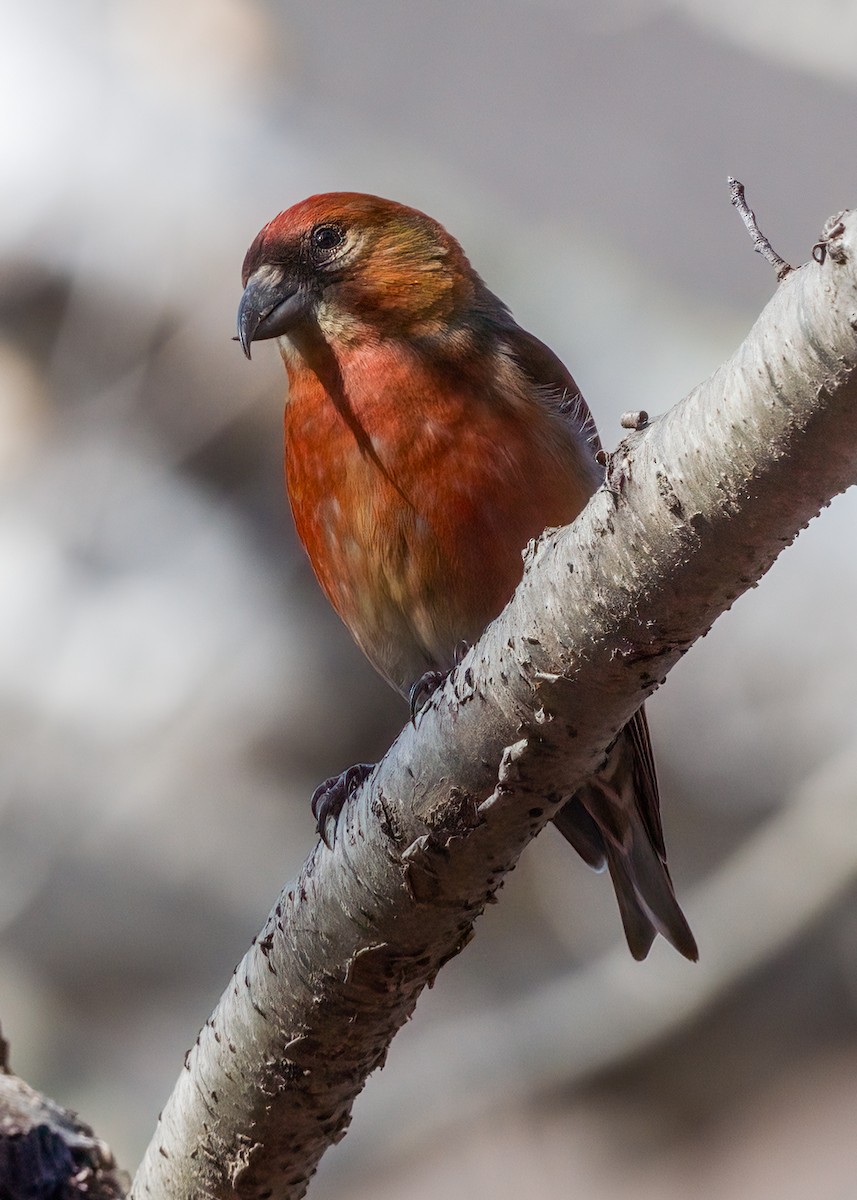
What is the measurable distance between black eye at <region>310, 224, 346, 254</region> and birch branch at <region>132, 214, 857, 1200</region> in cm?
123

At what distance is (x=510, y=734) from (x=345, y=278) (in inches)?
51.2

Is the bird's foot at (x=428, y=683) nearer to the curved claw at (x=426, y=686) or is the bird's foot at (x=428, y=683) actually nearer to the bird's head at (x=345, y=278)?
the curved claw at (x=426, y=686)

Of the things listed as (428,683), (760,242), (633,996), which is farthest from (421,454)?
(633,996)

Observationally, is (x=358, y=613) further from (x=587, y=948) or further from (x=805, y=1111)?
(x=805, y=1111)

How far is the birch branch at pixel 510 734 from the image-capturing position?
106 centimetres

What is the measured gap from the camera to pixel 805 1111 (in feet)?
15.2

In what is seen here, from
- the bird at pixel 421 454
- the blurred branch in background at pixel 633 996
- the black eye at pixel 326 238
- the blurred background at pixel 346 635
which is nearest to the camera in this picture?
the bird at pixel 421 454

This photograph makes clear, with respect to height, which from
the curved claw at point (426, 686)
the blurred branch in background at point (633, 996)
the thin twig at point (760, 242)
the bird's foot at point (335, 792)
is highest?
the thin twig at point (760, 242)

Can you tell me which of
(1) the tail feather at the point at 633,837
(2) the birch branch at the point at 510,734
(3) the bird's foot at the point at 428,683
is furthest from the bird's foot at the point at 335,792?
(1) the tail feather at the point at 633,837

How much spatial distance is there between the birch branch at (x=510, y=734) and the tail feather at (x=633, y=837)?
0.78 meters

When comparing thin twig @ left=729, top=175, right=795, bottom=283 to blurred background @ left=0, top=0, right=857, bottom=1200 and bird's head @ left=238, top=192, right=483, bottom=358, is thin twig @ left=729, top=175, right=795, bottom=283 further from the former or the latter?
blurred background @ left=0, top=0, right=857, bottom=1200

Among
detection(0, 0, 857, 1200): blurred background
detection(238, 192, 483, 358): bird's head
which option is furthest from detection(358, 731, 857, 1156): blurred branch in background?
detection(238, 192, 483, 358): bird's head

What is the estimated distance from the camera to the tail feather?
2252 millimetres

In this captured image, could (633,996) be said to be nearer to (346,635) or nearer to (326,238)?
(346,635)
